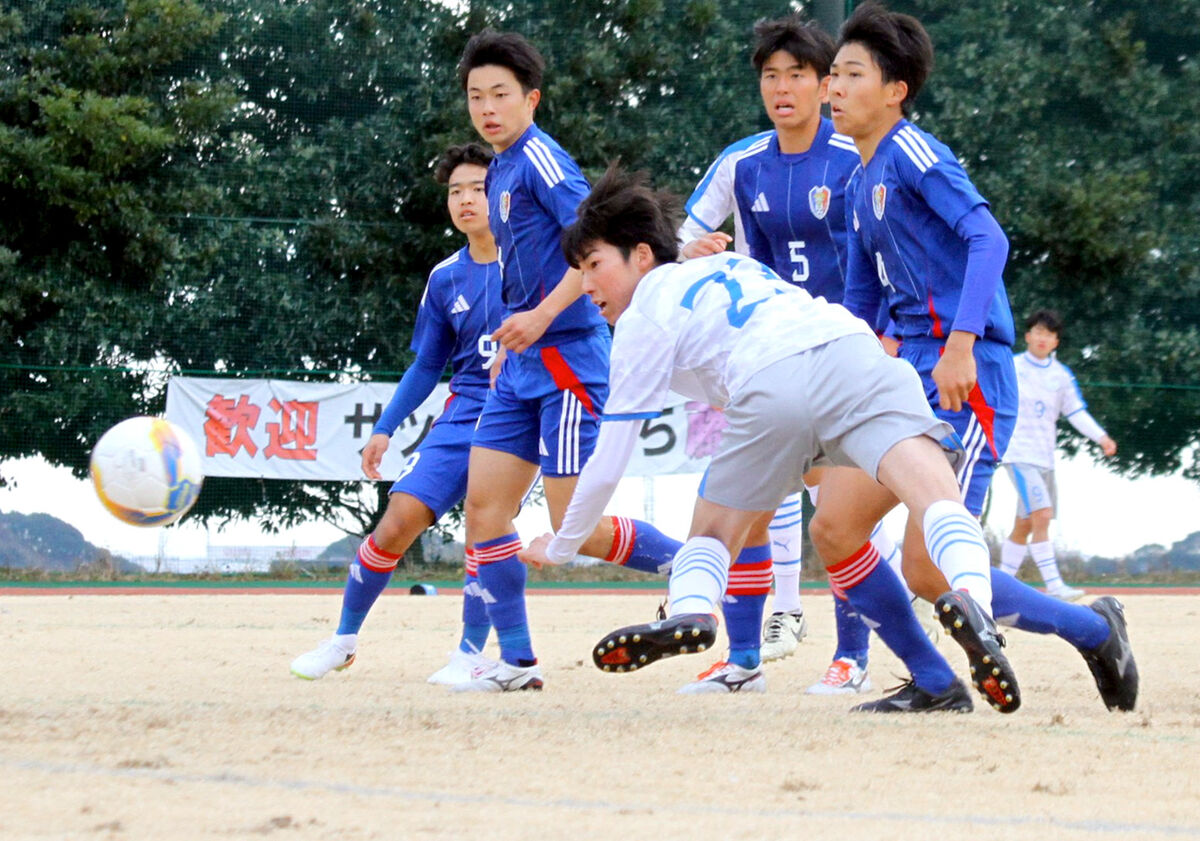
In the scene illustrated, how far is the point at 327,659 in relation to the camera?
18.5 ft

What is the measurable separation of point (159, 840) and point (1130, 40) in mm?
17373

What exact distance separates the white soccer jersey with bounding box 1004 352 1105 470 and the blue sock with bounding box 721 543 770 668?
7060mm

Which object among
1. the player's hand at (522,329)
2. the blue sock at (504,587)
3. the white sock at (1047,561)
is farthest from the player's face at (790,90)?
the white sock at (1047,561)

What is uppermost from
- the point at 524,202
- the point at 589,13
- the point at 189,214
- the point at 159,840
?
the point at 589,13

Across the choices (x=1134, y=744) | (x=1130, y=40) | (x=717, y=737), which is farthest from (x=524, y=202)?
(x=1130, y=40)

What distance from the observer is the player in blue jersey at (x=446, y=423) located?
18.6ft

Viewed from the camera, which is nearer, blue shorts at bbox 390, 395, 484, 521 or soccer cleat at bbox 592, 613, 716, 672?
soccer cleat at bbox 592, 613, 716, 672

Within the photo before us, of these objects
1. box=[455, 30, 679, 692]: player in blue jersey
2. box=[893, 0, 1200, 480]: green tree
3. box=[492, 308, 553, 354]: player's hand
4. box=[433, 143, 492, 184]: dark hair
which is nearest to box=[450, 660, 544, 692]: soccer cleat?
box=[455, 30, 679, 692]: player in blue jersey

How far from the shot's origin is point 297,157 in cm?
1609

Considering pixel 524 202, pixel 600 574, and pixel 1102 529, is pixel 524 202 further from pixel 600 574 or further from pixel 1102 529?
pixel 1102 529

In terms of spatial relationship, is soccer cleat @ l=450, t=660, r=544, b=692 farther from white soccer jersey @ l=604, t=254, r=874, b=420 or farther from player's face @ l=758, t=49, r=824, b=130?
player's face @ l=758, t=49, r=824, b=130

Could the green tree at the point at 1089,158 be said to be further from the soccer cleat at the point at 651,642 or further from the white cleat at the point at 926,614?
the soccer cleat at the point at 651,642

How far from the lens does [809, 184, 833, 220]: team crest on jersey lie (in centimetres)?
531

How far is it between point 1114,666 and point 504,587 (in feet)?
6.53
